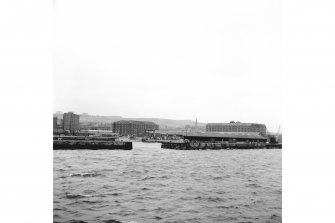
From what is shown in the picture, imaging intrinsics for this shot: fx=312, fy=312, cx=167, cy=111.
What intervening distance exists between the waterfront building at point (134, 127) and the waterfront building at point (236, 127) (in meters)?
9.08

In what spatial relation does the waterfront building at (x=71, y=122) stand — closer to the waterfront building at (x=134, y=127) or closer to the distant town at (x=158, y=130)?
the distant town at (x=158, y=130)

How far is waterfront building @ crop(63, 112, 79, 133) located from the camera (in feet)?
104

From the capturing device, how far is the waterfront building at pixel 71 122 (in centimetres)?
3179

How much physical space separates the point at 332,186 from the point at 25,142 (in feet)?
9.57

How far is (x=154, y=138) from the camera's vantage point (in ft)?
166

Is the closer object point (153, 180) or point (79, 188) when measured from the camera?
point (79, 188)

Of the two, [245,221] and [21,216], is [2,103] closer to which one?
[21,216]

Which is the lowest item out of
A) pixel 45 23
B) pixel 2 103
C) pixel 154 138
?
pixel 154 138

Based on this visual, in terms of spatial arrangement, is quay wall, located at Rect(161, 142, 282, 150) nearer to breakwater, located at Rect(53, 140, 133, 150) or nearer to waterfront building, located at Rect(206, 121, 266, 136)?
waterfront building, located at Rect(206, 121, 266, 136)

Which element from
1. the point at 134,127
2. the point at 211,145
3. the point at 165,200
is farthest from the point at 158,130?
the point at 165,200

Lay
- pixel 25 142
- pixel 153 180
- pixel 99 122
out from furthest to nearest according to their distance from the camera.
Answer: pixel 99 122
pixel 153 180
pixel 25 142

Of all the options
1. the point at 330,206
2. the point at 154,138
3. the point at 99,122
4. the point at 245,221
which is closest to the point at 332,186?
the point at 330,206

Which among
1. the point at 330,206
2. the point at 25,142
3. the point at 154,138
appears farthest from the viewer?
the point at 154,138

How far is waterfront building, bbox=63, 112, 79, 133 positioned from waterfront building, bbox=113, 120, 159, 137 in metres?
14.5
